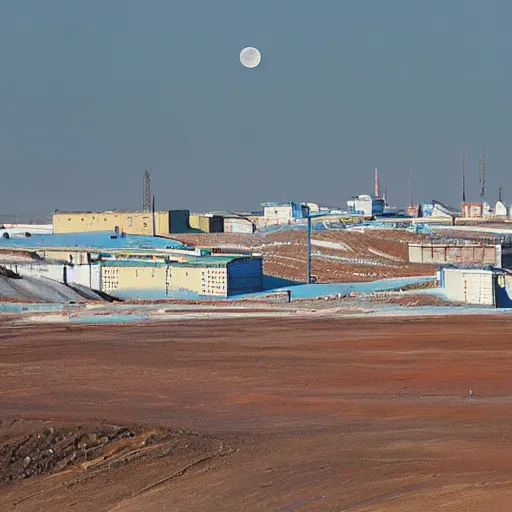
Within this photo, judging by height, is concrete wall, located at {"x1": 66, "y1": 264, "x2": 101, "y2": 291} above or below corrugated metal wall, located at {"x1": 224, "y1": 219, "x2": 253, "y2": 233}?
below

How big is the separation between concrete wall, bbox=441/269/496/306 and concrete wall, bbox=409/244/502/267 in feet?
39.5

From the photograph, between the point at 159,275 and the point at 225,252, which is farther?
the point at 225,252

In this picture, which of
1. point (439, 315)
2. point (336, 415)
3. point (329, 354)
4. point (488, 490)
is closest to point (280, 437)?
point (336, 415)

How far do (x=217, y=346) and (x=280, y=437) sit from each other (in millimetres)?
8698

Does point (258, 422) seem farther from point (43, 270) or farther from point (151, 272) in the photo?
point (43, 270)

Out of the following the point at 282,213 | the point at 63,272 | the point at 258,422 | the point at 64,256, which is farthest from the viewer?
the point at 282,213

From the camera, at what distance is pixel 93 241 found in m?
57.1

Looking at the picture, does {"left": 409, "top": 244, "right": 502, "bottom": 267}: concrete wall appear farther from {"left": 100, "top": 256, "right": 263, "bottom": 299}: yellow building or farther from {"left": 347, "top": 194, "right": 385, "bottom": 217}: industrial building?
{"left": 347, "top": 194, "right": 385, "bottom": 217}: industrial building

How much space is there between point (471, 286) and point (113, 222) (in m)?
37.9

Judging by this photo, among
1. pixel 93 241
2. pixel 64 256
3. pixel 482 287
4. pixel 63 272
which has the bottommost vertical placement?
pixel 482 287

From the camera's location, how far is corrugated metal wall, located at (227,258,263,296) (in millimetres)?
36969

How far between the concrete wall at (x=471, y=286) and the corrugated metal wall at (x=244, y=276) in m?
7.38

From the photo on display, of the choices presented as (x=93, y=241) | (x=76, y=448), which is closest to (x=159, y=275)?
(x=93, y=241)

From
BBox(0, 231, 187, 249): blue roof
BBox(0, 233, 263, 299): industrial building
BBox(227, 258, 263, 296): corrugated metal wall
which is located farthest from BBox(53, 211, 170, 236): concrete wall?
BBox(227, 258, 263, 296): corrugated metal wall
